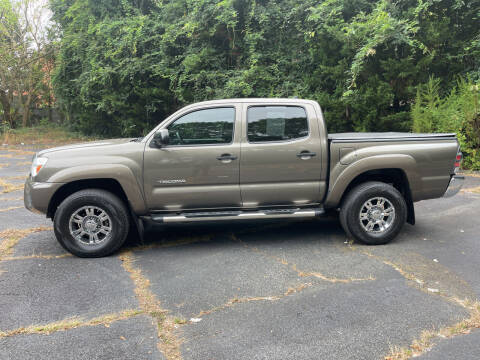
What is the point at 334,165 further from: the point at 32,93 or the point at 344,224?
the point at 32,93

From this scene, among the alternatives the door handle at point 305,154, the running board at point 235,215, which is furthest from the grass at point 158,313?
the door handle at point 305,154

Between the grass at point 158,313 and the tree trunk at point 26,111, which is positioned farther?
the tree trunk at point 26,111

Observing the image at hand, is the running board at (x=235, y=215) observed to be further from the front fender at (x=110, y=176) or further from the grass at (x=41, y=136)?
the grass at (x=41, y=136)

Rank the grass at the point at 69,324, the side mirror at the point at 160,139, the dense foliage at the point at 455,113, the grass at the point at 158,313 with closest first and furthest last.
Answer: the grass at the point at 158,313, the grass at the point at 69,324, the side mirror at the point at 160,139, the dense foliage at the point at 455,113

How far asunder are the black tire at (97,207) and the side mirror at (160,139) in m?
0.81

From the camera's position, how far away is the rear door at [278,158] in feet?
16.0

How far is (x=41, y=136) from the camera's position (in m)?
20.0

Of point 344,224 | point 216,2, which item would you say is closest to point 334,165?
point 344,224

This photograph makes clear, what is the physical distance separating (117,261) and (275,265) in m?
1.82

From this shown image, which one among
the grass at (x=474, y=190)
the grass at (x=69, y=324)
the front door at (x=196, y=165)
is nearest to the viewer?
the grass at (x=69, y=324)

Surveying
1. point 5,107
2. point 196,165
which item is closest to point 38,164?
point 196,165

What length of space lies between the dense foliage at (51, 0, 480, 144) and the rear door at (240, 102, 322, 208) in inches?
224

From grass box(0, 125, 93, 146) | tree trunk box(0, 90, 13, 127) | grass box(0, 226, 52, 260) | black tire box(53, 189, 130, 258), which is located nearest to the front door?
black tire box(53, 189, 130, 258)

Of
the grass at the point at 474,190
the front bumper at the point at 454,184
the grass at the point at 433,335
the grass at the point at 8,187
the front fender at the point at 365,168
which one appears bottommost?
the grass at the point at 433,335
